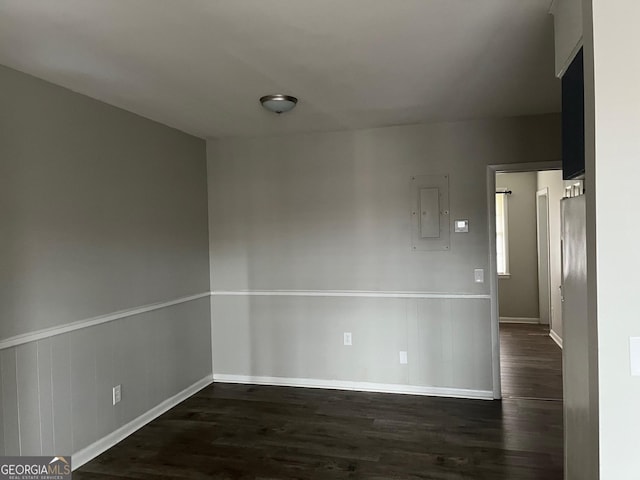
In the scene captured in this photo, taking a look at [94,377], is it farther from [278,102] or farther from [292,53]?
[292,53]

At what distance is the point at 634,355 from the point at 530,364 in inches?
161

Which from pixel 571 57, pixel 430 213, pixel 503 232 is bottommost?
pixel 503 232

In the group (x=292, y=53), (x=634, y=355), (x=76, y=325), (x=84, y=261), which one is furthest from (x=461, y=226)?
(x=76, y=325)

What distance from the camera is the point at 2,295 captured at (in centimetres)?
255

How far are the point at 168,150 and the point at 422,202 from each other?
2296 millimetres

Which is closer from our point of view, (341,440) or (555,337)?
(341,440)

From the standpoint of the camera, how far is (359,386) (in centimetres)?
440

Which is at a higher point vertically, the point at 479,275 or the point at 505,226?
the point at 505,226

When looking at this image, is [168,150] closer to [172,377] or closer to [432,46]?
[172,377]

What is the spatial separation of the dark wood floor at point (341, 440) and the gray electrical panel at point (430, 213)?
1.39m

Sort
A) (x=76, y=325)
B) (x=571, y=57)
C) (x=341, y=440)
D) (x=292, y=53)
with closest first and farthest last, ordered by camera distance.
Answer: (x=571, y=57) → (x=292, y=53) → (x=76, y=325) → (x=341, y=440)

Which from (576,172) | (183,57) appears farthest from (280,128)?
(576,172)

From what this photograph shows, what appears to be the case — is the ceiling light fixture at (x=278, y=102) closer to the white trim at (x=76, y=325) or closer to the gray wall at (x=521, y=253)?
the white trim at (x=76, y=325)

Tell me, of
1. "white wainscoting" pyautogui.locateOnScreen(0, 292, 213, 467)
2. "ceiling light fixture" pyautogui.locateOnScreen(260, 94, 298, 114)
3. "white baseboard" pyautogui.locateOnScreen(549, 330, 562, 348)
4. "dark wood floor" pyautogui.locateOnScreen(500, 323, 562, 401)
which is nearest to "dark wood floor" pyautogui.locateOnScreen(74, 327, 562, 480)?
"white wainscoting" pyautogui.locateOnScreen(0, 292, 213, 467)
